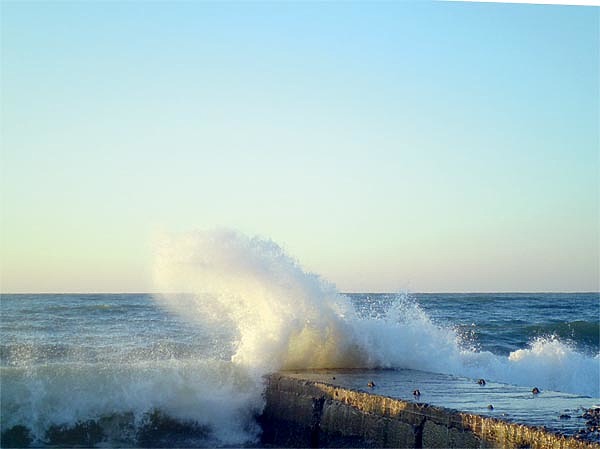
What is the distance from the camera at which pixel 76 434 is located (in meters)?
8.44

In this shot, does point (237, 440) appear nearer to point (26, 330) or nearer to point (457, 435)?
point (457, 435)

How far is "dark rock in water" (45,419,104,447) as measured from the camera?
27.3 feet

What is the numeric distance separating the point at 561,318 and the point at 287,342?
21.7 m

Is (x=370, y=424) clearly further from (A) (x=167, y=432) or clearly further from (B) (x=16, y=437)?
(B) (x=16, y=437)

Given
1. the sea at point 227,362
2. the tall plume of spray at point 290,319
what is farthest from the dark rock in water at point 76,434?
the tall plume of spray at point 290,319

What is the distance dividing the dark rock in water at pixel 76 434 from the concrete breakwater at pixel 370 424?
183cm

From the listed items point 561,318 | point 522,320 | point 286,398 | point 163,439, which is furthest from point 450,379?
point 561,318

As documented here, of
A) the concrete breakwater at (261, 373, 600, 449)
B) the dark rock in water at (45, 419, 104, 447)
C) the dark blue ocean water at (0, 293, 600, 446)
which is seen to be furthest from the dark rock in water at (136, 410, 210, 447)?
the concrete breakwater at (261, 373, 600, 449)

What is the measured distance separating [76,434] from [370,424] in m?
3.48

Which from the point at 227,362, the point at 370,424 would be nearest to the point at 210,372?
the point at 227,362

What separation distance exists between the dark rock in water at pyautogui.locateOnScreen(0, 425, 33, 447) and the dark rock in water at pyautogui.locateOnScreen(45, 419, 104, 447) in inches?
8.0

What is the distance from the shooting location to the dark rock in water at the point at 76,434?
8.32m

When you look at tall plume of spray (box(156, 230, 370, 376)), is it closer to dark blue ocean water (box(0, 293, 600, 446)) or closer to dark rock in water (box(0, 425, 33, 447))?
dark blue ocean water (box(0, 293, 600, 446))

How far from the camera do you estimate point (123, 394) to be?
8836 millimetres
